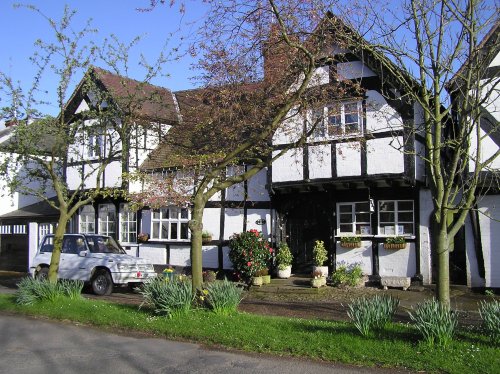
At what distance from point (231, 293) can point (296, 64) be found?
5.14 meters

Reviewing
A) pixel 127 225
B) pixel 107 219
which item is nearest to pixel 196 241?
pixel 127 225

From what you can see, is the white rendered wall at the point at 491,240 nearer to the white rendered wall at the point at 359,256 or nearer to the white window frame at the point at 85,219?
the white rendered wall at the point at 359,256

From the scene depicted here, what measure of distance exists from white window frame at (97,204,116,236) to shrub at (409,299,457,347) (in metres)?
16.5

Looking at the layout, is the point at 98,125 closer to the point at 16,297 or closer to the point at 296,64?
the point at 16,297

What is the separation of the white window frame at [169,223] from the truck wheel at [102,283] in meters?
4.46

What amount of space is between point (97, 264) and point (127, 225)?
232 inches

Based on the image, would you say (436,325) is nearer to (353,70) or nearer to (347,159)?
(347,159)

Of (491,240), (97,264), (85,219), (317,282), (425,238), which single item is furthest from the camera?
(85,219)

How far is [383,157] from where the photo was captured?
14.9 metres

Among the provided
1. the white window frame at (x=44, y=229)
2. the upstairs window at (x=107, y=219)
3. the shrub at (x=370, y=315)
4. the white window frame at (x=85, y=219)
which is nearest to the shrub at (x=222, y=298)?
the shrub at (x=370, y=315)

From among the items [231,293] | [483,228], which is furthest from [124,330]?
[483,228]

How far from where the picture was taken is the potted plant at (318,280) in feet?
49.1

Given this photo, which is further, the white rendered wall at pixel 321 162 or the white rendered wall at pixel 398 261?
the white rendered wall at pixel 321 162

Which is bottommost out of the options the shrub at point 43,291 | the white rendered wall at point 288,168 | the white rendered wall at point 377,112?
the shrub at point 43,291
